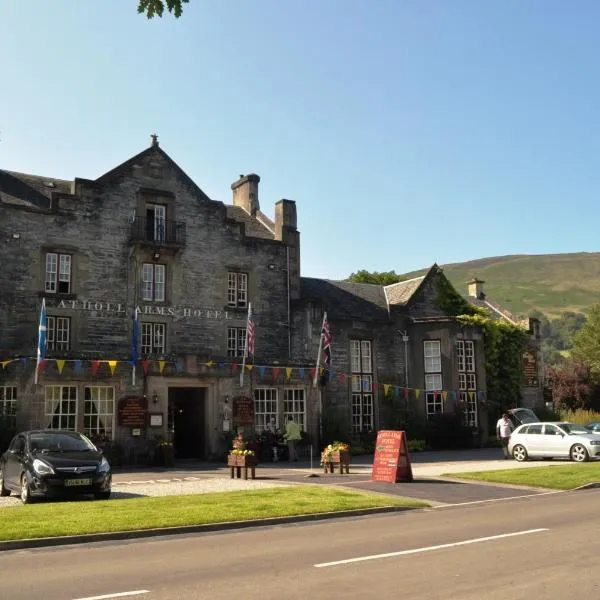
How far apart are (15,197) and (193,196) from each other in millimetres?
7422

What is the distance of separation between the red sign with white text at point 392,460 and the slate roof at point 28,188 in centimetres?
1779

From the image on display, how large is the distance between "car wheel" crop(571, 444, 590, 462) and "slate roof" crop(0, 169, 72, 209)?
71.0 ft

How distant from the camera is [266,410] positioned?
96.8 feet

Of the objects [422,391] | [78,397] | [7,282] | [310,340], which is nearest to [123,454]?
[78,397]

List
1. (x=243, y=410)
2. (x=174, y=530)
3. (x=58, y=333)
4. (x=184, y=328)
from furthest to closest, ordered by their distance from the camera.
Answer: (x=184, y=328) → (x=243, y=410) → (x=58, y=333) → (x=174, y=530)

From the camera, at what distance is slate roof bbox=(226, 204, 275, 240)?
3516 centimetres

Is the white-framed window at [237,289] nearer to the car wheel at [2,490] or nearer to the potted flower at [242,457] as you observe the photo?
the potted flower at [242,457]

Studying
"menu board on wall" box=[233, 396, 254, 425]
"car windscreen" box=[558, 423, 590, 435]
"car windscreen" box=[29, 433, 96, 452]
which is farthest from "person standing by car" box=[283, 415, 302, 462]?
"car windscreen" box=[29, 433, 96, 452]

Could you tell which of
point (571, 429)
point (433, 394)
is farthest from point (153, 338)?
point (571, 429)

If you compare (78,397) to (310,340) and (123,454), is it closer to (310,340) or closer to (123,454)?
(123,454)

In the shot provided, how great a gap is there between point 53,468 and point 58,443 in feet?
5.19

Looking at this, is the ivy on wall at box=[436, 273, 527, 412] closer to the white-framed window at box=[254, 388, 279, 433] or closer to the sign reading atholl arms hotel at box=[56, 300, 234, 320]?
the white-framed window at box=[254, 388, 279, 433]

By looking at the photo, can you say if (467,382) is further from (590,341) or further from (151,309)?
(590,341)

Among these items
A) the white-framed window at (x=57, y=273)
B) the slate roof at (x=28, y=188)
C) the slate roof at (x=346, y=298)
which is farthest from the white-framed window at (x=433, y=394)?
the slate roof at (x=28, y=188)
